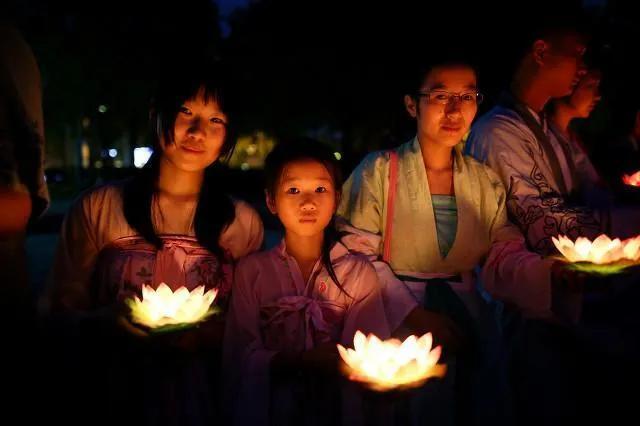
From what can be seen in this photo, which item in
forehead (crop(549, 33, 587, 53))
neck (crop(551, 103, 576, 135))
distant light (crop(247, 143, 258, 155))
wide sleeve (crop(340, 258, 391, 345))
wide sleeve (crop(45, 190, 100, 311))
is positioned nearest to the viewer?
wide sleeve (crop(340, 258, 391, 345))

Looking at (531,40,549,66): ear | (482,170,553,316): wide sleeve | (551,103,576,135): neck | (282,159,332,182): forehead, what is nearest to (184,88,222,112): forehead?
(282,159,332,182): forehead

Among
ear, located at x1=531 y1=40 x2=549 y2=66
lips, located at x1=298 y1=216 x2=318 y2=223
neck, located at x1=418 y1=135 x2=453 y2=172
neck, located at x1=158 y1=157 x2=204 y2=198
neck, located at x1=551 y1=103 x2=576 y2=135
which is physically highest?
ear, located at x1=531 y1=40 x2=549 y2=66

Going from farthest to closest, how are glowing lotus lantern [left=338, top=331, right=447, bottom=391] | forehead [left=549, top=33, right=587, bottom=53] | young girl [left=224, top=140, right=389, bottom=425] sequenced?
forehead [left=549, top=33, right=587, bottom=53] < young girl [left=224, top=140, right=389, bottom=425] < glowing lotus lantern [left=338, top=331, right=447, bottom=391]

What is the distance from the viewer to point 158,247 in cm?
287

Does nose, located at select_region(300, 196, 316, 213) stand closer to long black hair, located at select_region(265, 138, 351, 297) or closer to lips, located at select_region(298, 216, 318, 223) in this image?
lips, located at select_region(298, 216, 318, 223)

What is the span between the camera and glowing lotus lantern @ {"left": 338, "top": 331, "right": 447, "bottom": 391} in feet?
6.16

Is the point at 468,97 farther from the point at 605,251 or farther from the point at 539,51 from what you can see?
the point at 605,251

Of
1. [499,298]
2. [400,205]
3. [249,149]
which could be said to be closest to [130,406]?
[400,205]

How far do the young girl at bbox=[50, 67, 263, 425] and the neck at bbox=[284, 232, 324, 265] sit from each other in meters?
0.38

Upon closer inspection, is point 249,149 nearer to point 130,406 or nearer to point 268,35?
point 268,35

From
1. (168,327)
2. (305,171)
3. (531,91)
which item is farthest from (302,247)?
(531,91)

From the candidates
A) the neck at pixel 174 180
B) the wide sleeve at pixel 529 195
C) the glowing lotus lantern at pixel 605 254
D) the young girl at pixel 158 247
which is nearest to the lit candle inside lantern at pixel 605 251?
the glowing lotus lantern at pixel 605 254

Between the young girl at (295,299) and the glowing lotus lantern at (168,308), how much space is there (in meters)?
0.34

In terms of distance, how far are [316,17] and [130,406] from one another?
1632 cm
